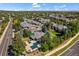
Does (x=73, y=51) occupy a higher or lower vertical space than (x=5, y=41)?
lower

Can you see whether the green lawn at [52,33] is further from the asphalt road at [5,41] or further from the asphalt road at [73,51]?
the asphalt road at [5,41]

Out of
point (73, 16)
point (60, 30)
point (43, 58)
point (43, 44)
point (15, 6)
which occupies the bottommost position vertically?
point (43, 58)

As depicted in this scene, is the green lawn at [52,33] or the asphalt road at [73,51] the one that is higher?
the green lawn at [52,33]

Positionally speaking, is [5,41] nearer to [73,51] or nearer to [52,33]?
[52,33]

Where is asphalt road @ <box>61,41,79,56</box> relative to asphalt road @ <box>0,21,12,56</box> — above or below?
below

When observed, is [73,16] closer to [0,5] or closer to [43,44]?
[43,44]

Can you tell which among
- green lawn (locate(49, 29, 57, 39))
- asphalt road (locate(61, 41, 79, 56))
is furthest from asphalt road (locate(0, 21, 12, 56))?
asphalt road (locate(61, 41, 79, 56))

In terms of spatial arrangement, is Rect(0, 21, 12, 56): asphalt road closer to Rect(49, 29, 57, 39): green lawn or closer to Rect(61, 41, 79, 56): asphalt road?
Rect(49, 29, 57, 39): green lawn

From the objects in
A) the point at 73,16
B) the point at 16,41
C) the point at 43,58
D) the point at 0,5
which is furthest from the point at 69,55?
the point at 0,5

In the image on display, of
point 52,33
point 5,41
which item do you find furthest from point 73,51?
point 5,41

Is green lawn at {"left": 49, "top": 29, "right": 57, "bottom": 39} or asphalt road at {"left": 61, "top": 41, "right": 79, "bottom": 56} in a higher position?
green lawn at {"left": 49, "top": 29, "right": 57, "bottom": 39}

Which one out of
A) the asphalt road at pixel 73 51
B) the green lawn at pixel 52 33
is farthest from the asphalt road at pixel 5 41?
the asphalt road at pixel 73 51
